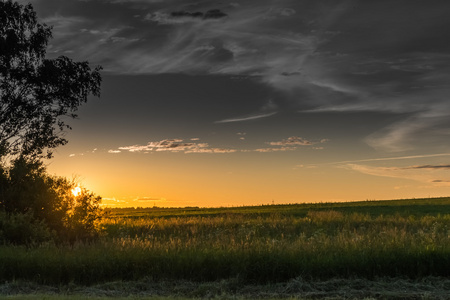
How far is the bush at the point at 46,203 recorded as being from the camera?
23.4m

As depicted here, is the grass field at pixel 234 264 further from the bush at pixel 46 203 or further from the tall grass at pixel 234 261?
the bush at pixel 46 203

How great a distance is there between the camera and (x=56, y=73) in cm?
3366

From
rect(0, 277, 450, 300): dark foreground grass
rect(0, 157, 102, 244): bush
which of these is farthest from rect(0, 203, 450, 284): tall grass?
rect(0, 157, 102, 244): bush

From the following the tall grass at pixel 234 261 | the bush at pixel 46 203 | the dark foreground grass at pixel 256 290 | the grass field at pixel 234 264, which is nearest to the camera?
the dark foreground grass at pixel 256 290

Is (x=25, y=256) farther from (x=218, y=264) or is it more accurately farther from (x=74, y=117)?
(x=74, y=117)

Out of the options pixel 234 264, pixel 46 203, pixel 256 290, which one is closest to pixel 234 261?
pixel 234 264

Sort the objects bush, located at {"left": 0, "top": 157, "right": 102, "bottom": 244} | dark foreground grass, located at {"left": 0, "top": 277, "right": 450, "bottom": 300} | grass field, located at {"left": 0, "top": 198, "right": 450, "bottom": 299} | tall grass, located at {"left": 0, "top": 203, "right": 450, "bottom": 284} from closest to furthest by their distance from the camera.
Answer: dark foreground grass, located at {"left": 0, "top": 277, "right": 450, "bottom": 300} < grass field, located at {"left": 0, "top": 198, "right": 450, "bottom": 299} < tall grass, located at {"left": 0, "top": 203, "right": 450, "bottom": 284} < bush, located at {"left": 0, "top": 157, "right": 102, "bottom": 244}

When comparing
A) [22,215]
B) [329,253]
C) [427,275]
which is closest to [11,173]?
[22,215]

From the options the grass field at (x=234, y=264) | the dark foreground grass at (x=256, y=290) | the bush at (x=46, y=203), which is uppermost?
the bush at (x=46, y=203)

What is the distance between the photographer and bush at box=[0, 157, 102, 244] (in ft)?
76.6

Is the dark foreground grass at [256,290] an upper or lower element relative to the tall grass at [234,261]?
lower

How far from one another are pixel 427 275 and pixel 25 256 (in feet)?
41.4

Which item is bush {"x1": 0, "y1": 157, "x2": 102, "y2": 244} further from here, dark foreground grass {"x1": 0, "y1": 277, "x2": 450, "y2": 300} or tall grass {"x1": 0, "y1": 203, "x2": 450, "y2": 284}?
dark foreground grass {"x1": 0, "y1": 277, "x2": 450, "y2": 300}

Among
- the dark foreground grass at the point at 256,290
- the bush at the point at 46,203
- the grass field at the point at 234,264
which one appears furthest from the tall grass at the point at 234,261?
the bush at the point at 46,203
